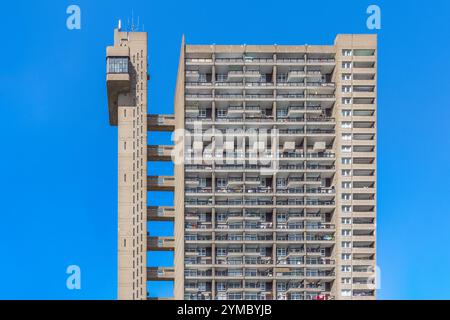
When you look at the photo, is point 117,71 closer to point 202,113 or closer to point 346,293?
point 202,113

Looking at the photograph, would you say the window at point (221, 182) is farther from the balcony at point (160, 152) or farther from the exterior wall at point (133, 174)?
the exterior wall at point (133, 174)

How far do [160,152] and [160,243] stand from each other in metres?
16.3

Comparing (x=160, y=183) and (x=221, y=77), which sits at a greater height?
(x=221, y=77)

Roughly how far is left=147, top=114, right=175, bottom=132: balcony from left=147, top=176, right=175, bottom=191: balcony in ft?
30.0

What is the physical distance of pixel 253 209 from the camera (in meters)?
169

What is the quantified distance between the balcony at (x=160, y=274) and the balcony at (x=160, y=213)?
353 inches

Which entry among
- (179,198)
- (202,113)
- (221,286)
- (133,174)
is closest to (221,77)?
(202,113)

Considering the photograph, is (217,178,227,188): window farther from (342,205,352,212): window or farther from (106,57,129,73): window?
(106,57,129,73): window

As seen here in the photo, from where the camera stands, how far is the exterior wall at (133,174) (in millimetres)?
176212

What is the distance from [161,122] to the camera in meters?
184

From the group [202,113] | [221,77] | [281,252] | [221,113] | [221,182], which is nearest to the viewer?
[281,252]
